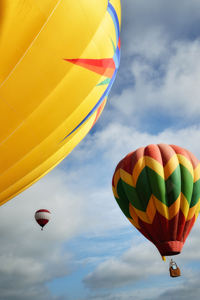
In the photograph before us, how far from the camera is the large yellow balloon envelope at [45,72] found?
491cm

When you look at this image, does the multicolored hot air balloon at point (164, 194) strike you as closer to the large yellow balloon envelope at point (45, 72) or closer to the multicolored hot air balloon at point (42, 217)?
the multicolored hot air balloon at point (42, 217)

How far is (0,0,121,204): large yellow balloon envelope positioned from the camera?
4914 millimetres

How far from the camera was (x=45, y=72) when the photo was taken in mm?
5324

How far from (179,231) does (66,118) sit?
8.12 metres

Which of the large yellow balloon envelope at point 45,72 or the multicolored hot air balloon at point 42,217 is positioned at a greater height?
the multicolored hot air balloon at point 42,217

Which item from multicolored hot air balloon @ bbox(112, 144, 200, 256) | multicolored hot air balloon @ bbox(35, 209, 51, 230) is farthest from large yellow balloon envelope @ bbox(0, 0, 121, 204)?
multicolored hot air balloon @ bbox(35, 209, 51, 230)

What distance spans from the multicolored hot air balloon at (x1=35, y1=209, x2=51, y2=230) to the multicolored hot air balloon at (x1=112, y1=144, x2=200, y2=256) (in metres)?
5.89

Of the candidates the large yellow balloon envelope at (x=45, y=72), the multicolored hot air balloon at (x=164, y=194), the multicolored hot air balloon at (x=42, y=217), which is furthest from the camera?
the multicolored hot air balloon at (x=42, y=217)

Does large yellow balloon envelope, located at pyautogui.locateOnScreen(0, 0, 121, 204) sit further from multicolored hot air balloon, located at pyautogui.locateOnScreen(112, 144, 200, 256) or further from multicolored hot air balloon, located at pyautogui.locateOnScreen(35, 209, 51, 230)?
multicolored hot air balloon, located at pyautogui.locateOnScreen(35, 209, 51, 230)

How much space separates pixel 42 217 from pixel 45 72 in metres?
12.5

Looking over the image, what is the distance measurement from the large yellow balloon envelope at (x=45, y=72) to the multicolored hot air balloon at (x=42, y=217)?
10030 millimetres

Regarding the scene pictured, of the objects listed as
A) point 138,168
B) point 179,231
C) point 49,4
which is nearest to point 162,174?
point 138,168

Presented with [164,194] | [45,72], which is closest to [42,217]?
[164,194]

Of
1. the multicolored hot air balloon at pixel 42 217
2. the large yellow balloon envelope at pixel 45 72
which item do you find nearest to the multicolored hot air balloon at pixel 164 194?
the multicolored hot air balloon at pixel 42 217
